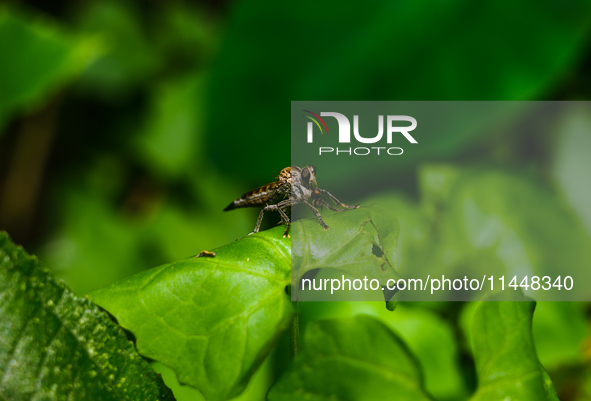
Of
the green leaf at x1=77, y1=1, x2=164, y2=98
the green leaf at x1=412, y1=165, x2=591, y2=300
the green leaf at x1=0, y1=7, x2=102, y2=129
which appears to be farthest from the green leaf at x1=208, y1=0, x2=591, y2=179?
the green leaf at x1=77, y1=1, x2=164, y2=98

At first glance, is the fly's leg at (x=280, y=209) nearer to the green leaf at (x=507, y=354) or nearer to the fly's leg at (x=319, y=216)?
the fly's leg at (x=319, y=216)

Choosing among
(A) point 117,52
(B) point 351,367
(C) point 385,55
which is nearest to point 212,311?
(B) point 351,367

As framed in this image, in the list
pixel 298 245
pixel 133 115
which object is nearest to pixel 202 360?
pixel 298 245

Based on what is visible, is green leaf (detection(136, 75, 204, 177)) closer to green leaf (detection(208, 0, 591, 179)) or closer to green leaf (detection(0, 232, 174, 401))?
green leaf (detection(208, 0, 591, 179))

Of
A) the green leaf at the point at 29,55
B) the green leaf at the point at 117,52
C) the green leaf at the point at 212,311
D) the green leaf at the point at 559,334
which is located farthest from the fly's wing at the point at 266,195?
the green leaf at the point at 117,52

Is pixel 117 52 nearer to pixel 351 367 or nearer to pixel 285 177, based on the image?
pixel 285 177

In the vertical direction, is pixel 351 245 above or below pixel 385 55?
below
